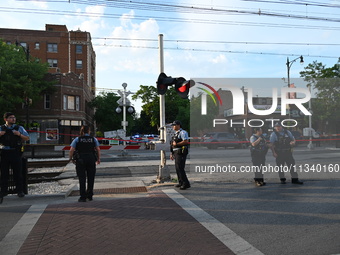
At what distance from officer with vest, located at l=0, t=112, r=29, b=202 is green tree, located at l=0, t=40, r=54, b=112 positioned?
2375 centimetres

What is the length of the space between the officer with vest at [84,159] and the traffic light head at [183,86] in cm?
306

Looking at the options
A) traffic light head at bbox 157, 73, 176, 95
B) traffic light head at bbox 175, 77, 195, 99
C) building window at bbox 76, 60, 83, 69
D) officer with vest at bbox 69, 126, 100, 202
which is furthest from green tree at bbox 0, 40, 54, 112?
officer with vest at bbox 69, 126, 100, 202

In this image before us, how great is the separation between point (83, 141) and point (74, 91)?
108 feet

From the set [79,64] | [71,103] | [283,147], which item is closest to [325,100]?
[283,147]

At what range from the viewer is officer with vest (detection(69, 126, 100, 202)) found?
22.3ft

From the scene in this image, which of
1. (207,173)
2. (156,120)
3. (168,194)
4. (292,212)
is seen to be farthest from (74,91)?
(292,212)

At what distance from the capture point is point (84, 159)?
683 cm

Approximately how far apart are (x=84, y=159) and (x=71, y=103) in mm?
32974

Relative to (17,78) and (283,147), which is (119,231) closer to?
(283,147)

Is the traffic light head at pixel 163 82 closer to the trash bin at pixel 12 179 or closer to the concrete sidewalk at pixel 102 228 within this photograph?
the concrete sidewalk at pixel 102 228

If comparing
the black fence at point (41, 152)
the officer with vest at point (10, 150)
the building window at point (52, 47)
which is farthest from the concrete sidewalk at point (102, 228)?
the building window at point (52, 47)

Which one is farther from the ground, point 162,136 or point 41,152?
point 162,136

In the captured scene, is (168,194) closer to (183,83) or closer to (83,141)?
(83,141)

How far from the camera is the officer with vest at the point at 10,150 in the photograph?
6809mm
